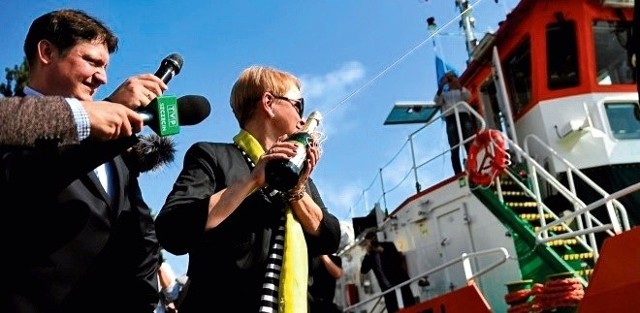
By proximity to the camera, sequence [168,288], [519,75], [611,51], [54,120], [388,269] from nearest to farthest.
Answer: [54,120]
[168,288]
[611,51]
[519,75]
[388,269]

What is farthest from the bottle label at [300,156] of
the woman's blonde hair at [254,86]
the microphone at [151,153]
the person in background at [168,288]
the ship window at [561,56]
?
Result: the ship window at [561,56]

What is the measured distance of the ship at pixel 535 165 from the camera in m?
5.98

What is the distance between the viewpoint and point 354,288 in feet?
34.3

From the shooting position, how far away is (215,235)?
1.67 m

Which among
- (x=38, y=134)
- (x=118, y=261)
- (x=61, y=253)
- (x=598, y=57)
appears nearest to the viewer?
(x=38, y=134)

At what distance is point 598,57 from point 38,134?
24.5 feet

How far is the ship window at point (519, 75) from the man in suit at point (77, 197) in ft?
22.4

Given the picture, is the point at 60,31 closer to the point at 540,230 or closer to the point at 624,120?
the point at 540,230

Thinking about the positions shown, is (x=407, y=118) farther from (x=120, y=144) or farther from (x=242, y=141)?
(x=120, y=144)

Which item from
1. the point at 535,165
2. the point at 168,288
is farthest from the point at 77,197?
the point at 535,165

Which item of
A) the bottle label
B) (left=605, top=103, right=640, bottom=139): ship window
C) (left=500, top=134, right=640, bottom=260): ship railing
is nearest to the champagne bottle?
the bottle label

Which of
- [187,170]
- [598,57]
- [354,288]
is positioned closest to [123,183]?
[187,170]

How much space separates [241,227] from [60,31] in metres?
0.77

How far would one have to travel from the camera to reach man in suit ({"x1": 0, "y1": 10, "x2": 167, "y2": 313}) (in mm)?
1222
